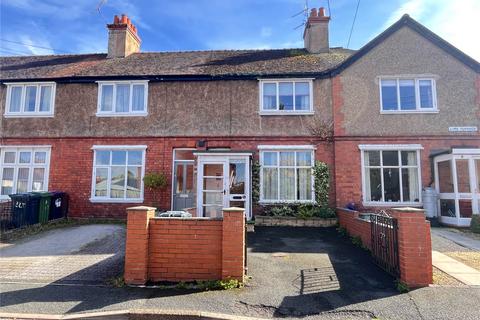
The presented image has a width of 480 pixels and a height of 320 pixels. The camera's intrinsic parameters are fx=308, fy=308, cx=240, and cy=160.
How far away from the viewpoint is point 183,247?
5.73m

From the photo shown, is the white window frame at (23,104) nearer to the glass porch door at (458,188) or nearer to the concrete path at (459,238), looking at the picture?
the concrete path at (459,238)

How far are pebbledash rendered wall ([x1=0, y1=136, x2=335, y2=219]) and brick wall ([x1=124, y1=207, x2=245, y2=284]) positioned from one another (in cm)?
690

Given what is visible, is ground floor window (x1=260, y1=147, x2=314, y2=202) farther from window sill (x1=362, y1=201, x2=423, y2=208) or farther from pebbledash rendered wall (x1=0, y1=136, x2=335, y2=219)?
window sill (x1=362, y1=201, x2=423, y2=208)

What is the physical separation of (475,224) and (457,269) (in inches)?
200

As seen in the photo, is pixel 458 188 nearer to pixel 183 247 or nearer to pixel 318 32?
pixel 318 32

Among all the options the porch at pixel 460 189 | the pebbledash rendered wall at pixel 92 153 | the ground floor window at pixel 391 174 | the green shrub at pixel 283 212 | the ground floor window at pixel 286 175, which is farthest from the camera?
the pebbledash rendered wall at pixel 92 153

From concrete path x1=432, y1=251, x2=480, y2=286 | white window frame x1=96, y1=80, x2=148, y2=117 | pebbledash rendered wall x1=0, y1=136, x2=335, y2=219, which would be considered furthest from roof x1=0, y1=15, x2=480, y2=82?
concrete path x1=432, y1=251, x2=480, y2=286

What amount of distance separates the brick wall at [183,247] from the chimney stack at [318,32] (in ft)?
39.2

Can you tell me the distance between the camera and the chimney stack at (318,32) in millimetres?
14928

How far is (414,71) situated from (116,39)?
1393 cm

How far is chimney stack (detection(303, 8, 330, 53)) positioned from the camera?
14928 millimetres

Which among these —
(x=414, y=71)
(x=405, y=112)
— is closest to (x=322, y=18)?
(x=414, y=71)

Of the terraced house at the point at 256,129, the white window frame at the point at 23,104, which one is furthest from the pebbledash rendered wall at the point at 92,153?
the white window frame at the point at 23,104

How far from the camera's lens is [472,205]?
1096 centimetres
